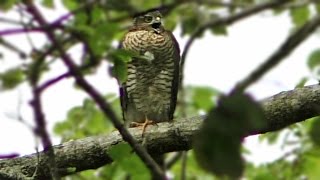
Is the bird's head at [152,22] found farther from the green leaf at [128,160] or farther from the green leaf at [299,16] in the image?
the green leaf at [128,160]

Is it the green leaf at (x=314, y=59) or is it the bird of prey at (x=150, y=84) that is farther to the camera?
the bird of prey at (x=150, y=84)

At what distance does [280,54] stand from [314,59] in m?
1.88

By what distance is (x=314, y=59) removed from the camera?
97.4 inches

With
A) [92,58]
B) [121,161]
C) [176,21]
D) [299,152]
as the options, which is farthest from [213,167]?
[176,21]

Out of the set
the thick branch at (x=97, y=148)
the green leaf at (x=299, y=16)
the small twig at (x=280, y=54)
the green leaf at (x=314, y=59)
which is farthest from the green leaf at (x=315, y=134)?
the green leaf at (x=299, y=16)

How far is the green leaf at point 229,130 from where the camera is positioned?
0.65 meters

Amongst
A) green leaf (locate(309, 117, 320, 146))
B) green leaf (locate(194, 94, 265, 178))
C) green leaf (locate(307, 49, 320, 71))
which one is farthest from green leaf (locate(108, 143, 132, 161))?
green leaf (locate(194, 94, 265, 178))

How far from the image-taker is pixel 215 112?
26.0 inches

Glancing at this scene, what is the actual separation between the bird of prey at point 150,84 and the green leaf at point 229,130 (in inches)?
172

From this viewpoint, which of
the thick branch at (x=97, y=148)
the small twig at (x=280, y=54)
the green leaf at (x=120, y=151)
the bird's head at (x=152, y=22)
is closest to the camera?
the small twig at (x=280, y=54)

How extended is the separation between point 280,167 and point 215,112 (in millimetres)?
4705

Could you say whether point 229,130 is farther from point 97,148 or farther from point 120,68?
point 97,148

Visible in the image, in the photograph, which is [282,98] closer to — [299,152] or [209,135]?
[299,152]

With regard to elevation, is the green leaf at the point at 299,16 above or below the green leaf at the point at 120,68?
below
